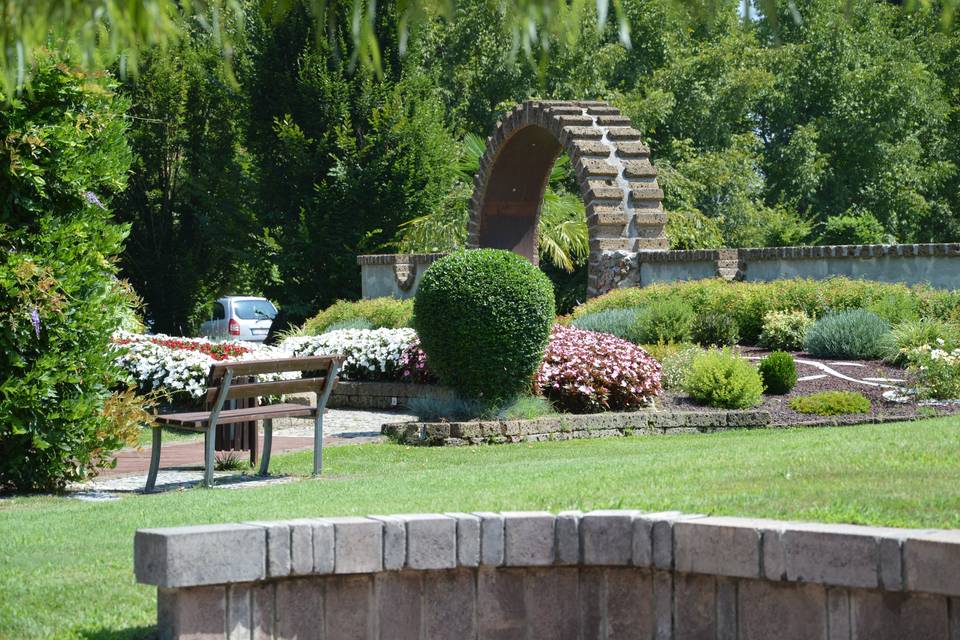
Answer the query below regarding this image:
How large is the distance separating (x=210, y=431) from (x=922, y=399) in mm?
7459

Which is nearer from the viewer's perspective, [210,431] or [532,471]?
[532,471]

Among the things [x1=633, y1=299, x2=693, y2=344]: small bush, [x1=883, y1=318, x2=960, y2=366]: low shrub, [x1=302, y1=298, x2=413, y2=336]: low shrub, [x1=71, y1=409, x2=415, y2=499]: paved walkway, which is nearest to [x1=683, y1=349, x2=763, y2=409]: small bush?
[x1=883, y1=318, x2=960, y2=366]: low shrub

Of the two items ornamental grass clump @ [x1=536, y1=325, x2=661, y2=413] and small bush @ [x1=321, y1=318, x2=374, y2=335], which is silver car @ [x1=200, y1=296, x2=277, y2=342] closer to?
small bush @ [x1=321, y1=318, x2=374, y2=335]

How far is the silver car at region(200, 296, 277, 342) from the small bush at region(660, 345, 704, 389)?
738 inches

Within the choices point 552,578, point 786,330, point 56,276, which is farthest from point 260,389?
point 786,330

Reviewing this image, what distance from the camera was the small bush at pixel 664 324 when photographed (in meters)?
16.7

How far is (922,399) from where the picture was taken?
1293 centimetres

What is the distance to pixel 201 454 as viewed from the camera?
39.1 ft

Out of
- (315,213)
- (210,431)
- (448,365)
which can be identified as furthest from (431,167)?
(210,431)

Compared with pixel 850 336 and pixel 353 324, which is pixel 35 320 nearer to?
pixel 850 336

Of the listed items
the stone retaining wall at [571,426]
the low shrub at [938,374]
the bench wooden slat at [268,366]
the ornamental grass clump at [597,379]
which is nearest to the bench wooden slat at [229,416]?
the bench wooden slat at [268,366]

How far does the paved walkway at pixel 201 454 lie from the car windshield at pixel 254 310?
683 inches

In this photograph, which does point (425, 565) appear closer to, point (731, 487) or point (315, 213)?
point (731, 487)

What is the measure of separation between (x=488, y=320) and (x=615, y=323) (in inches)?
200
